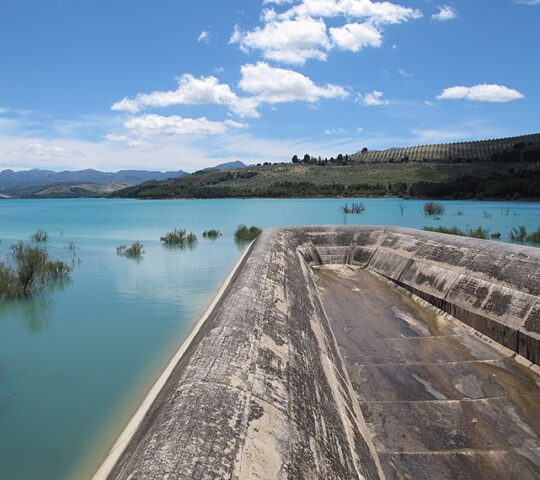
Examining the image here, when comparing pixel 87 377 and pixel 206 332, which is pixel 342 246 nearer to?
pixel 87 377

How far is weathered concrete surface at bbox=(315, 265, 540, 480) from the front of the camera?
13.3 ft

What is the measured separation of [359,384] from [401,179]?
81.5 metres

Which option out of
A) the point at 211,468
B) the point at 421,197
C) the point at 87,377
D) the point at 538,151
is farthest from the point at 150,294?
the point at 538,151

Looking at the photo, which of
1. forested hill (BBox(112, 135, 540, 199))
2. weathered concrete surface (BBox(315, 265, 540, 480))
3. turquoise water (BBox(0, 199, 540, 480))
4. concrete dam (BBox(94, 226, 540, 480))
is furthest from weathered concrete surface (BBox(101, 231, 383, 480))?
forested hill (BBox(112, 135, 540, 199))

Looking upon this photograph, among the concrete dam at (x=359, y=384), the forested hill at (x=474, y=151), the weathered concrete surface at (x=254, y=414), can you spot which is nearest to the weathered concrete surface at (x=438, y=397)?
the concrete dam at (x=359, y=384)

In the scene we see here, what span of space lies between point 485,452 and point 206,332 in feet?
9.24

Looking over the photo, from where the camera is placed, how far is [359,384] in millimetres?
5660

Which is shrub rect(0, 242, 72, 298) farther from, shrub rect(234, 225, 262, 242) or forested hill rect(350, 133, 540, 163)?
forested hill rect(350, 133, 540, 163)

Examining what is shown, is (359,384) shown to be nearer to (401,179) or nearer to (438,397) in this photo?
(438,397)

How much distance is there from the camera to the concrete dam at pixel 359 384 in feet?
8.99

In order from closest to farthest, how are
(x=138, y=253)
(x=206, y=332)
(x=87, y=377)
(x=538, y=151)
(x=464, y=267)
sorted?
(x=206, y=332) → (x=87, y=377) → (x=464, y=267) → (x=138, y=253) → (x=538, y=151)

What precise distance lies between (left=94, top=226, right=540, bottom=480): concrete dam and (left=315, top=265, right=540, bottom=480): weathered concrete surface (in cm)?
2

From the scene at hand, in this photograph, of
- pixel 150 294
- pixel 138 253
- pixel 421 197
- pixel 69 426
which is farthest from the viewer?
pixel 421 197

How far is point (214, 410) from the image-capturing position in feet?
9.50
